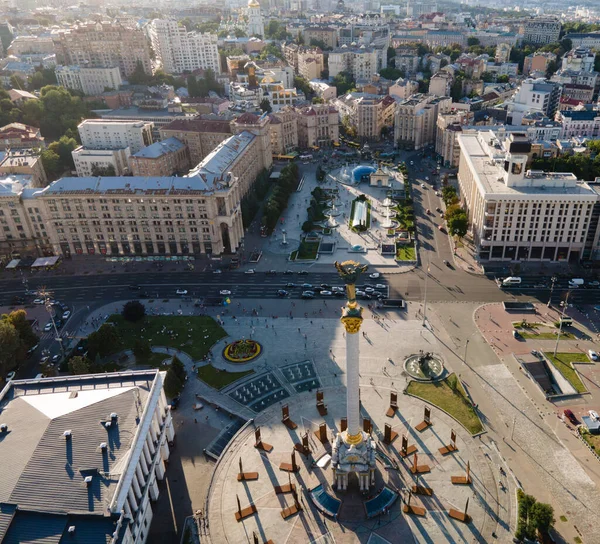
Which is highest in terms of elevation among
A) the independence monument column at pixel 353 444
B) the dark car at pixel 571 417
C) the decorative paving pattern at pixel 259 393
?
the independence monument column at pixel 353 444

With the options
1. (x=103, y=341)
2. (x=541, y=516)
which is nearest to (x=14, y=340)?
(x=103, y=341)

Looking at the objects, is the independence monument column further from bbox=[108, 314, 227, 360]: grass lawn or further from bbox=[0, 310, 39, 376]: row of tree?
bbox=[0, 310, 39, 376]: row of tree

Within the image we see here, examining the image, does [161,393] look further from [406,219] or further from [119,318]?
[406,219]

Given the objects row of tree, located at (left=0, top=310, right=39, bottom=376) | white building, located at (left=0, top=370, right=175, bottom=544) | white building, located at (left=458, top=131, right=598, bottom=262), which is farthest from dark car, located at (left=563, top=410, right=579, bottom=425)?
row of tree, located at (left=0, top=310, right=39, bottom=376)

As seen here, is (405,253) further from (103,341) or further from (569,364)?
(103,341)

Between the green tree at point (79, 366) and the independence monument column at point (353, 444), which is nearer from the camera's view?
the independence monument column at point (353, 444)

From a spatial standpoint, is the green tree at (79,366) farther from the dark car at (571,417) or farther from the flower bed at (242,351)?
the dark car at (571,417)

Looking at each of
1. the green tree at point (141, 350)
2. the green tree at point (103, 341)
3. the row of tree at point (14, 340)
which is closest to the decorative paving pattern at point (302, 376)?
the green tree at point (141, 350)
